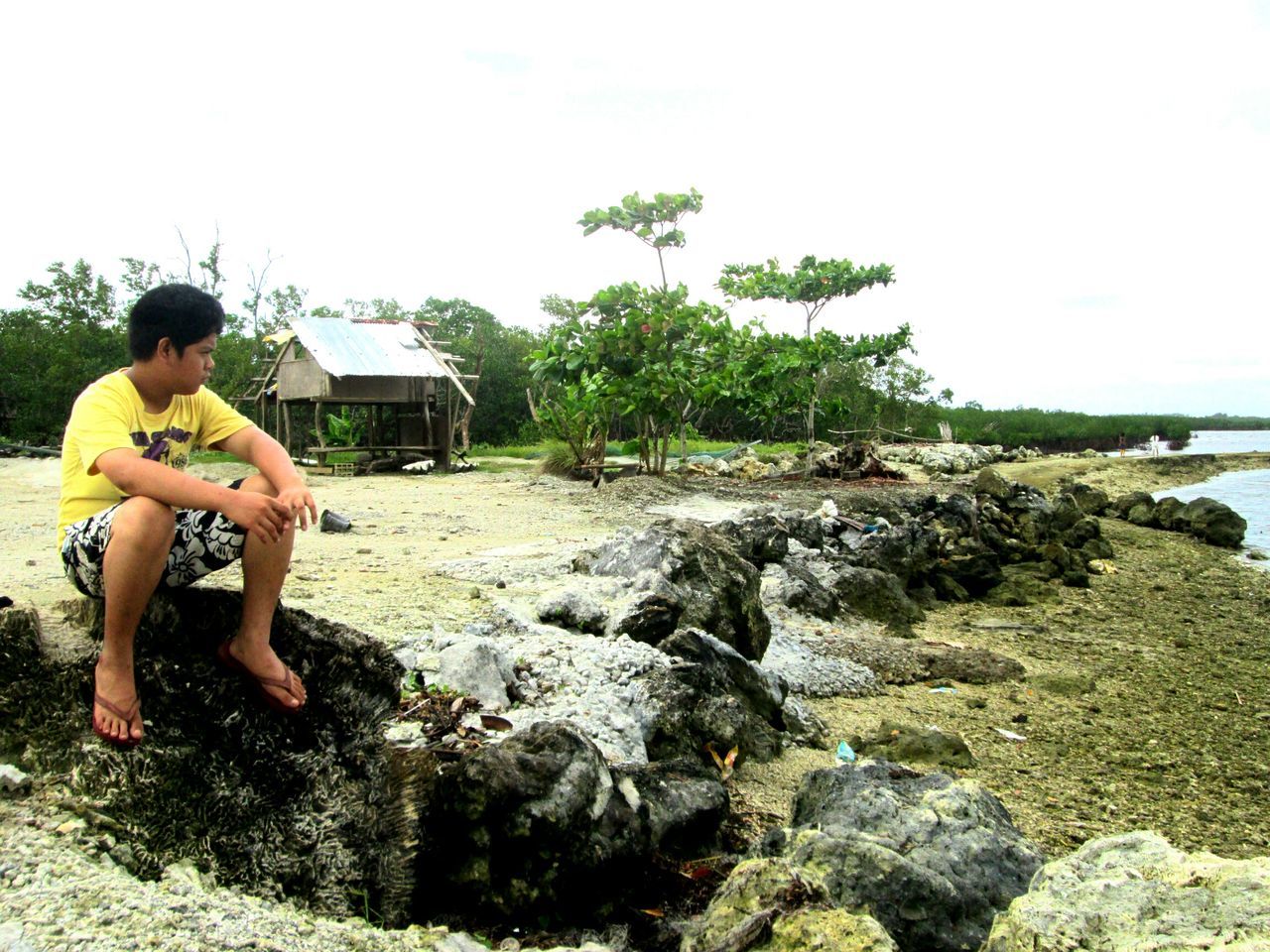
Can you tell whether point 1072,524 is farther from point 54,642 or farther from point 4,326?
point 4,326

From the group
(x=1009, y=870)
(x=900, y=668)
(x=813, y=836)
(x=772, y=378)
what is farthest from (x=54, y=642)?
(x=772, y=378)

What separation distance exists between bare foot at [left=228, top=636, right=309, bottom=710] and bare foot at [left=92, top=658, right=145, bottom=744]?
31 centimetres

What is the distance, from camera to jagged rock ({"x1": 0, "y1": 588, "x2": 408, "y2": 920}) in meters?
2.66

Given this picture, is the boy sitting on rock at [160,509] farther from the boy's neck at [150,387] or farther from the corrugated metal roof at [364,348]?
the corrugated metal roof at [364,348]

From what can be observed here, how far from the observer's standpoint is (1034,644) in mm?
9219

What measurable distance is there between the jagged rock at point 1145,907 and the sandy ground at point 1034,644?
78.8 inches

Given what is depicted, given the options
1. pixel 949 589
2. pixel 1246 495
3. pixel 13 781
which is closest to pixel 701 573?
pixel 13 781

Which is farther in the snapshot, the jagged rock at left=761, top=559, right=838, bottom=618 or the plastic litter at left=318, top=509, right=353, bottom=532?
the plastic litter at left=318, top=509, right=353, bottom=532

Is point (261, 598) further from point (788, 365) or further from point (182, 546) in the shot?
point (788, 365)

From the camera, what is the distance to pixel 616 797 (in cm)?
336

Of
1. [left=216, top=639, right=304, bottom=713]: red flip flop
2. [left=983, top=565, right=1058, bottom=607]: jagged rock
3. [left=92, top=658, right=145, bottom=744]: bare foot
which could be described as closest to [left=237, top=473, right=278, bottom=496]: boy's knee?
[left=216, top=639, right=304, bottom=713]: red flip flop

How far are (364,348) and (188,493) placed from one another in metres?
18.4

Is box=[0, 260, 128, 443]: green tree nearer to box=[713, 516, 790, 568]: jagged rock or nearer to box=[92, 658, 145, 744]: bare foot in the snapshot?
box=[713, 516, 790, 568]: jagged rock

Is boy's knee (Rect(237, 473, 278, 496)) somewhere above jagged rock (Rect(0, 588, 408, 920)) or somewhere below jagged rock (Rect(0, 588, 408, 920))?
above
